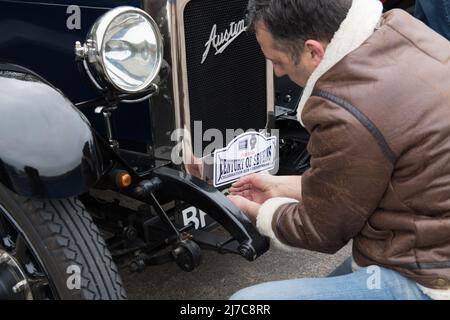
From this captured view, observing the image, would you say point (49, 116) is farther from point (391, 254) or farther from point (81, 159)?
point (391, 254)

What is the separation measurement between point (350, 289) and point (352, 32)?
2.33ft

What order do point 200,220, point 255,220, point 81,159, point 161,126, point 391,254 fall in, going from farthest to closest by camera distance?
point 161,126, point 200,220, point 255,220, point 81,159, point 391,254

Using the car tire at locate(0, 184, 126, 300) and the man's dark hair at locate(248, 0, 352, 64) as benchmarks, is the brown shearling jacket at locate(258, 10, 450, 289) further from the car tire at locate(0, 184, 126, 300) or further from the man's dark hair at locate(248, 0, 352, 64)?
the car tire at locate(0, 184, 126, 300)

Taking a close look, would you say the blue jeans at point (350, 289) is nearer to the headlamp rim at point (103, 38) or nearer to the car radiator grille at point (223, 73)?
the headlamp rim at point (103, 38)

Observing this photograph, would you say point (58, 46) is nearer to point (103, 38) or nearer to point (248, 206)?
point (103, 38)

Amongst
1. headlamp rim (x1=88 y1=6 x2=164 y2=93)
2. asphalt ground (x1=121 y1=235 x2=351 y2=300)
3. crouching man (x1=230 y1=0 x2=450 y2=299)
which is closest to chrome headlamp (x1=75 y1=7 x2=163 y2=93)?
headlamp rim (x1=88 y1=6 x2=164 y2=93)

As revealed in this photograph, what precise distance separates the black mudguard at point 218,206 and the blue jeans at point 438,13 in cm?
218

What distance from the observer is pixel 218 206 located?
1.96 m

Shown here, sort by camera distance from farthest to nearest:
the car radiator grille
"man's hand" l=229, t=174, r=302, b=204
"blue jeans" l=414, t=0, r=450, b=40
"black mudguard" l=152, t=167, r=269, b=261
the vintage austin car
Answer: "blue jeans" l=414, t=0, r=450, b=40 → the car radiator grille → "man's hand" l=229, t=174, r=302, b=204 → "black mudguard" l=152, t=167, r=269, b=261 → the vintage austin car

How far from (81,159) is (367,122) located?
0.81 metres

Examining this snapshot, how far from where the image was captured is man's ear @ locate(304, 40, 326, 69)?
1638mm

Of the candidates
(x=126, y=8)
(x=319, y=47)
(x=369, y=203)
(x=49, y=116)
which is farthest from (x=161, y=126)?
(x=369, y=203)

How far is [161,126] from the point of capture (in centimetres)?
242

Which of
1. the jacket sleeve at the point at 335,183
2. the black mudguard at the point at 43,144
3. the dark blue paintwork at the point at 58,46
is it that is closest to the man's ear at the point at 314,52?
the jacket sleeve at the point at 335,183
